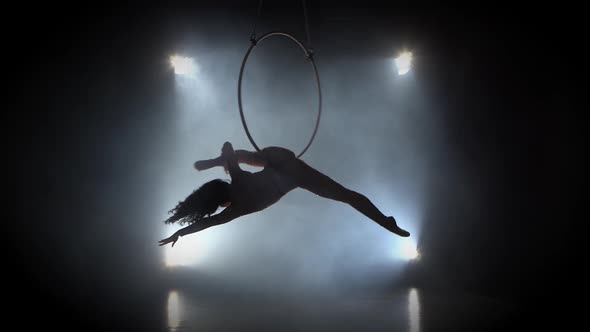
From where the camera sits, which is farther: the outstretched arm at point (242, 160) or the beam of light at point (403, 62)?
the beam of light at point (403, 62)

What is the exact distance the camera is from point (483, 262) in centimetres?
431

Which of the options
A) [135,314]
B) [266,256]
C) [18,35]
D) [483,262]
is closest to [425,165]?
[483,262]

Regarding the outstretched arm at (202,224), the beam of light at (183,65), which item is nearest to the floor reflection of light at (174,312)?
the outstretched arm at (202,224)

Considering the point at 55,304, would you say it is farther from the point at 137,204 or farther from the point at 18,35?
the point at 18,35

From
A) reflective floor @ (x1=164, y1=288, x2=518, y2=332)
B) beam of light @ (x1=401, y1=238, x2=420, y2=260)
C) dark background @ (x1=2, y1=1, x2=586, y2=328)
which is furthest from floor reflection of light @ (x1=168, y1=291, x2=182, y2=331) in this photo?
beam of light @ (x1=401, y1=238, x2=420, y2=260)

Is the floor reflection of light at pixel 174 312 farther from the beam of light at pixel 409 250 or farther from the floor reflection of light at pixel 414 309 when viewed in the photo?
the beam of light at pixel 409 250

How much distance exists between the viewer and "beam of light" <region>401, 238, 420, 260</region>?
184 inches

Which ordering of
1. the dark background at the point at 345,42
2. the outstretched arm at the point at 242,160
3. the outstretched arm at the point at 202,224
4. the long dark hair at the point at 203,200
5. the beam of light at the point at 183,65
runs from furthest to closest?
the beam of light at the point at 183,65 < the dark background at the point at 345,42 < the outstretched arm at the point at 242,160 < the long dark hair at the point at 203,200 < the outstretched arm at the point at 202,224

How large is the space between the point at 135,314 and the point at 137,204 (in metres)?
1.78

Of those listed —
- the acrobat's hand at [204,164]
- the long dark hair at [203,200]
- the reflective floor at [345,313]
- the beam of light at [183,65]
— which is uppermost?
the beam of light at [183,65]

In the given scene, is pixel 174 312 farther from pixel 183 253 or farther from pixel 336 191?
pixel 183 253

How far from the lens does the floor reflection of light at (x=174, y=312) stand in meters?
2.63

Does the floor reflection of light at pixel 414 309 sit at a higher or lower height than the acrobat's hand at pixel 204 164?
lower

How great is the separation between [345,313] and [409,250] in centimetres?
182
